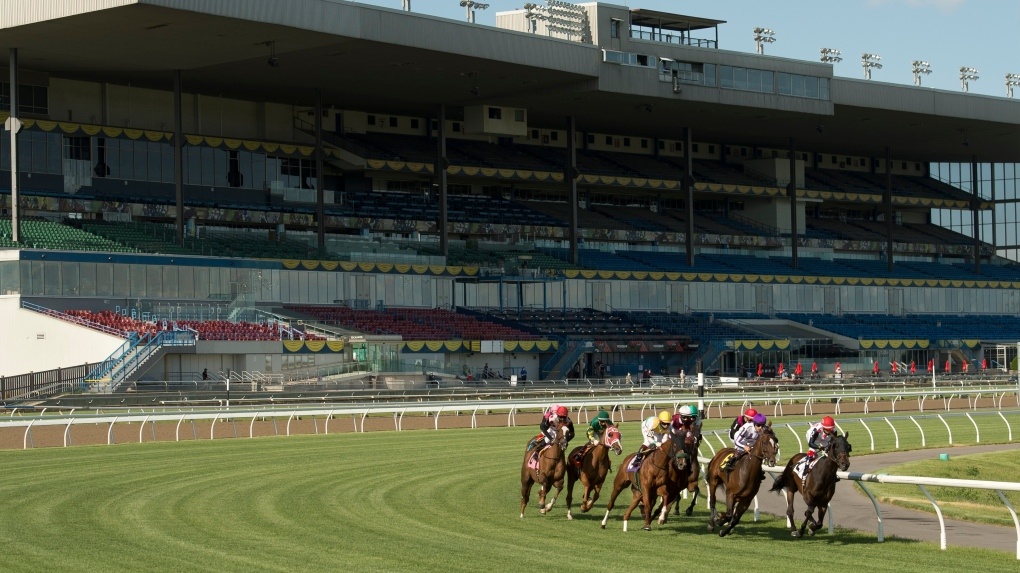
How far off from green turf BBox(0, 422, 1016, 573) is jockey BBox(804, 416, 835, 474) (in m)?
0.81

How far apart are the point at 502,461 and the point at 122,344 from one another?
25.9 metres

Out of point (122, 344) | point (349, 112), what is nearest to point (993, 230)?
point (349, 112)

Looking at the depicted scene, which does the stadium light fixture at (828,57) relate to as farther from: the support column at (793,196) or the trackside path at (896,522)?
the trackside path at (896,522)

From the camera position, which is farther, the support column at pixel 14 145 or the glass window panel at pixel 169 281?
the glass window panel at pixel 169 281

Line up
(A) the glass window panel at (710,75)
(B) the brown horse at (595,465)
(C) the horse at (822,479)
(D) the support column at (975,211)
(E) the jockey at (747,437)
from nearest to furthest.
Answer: (C) the horse at (822,479), (E) the jockey at (747,437), (B) the brown horse at (595,465), (A) the glass window panel at (710,75), (D) the support column at (975,211)

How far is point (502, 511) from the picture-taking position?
17438 millimetres

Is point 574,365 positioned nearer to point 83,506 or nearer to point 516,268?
point 516,268

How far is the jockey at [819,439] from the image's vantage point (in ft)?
49.2

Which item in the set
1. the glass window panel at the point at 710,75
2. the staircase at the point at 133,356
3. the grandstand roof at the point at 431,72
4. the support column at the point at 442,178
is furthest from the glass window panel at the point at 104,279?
the glass window panel at the point at 710,75

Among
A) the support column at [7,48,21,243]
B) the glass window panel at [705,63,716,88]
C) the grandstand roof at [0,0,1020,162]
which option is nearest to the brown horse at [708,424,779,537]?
the grandstand roof at [0,0,1020,162]

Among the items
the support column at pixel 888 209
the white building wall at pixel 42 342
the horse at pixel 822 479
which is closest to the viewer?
the horse at pixel 822 479

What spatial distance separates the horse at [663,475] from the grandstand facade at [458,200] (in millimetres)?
32428

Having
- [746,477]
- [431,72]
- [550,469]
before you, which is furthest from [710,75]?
[746,477]

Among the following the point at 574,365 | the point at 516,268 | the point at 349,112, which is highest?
the point at 349,112
